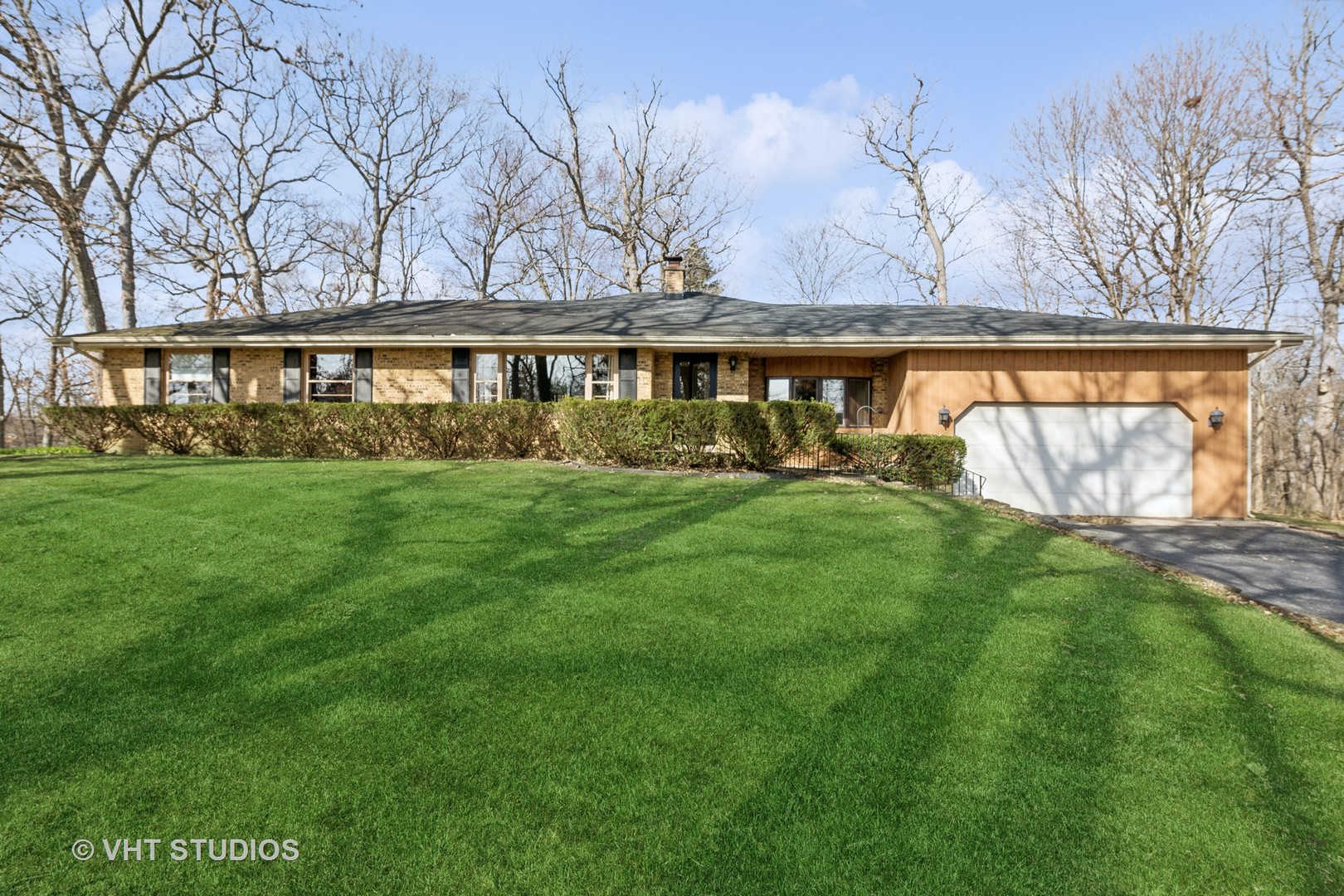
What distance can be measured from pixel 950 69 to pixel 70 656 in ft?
91.7

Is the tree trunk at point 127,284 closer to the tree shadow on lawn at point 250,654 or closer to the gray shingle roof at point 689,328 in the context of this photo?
the gray shingle roof at point 689,328

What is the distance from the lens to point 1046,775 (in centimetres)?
265

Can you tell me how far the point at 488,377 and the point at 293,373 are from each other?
435 cm

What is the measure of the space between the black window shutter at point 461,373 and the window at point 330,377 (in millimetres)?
2505

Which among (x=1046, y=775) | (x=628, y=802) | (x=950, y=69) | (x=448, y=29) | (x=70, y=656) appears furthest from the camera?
(x=950, y=69)

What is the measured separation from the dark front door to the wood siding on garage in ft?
14.1

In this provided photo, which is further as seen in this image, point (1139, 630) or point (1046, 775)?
point (1139, 630)

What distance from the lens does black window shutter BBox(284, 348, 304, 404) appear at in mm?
13992

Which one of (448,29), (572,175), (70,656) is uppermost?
(572,175)

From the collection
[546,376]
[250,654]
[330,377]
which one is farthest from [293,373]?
[250,654]

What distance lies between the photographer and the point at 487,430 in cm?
1193

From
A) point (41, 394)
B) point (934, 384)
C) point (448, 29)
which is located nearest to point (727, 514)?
point (934, 384)

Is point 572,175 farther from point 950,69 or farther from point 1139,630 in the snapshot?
point 1139,630

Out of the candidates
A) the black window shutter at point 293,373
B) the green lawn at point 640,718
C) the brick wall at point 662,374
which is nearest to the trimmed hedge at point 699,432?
the brick wall at point 662,374
